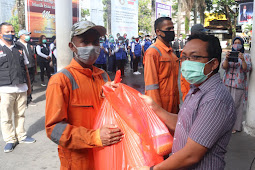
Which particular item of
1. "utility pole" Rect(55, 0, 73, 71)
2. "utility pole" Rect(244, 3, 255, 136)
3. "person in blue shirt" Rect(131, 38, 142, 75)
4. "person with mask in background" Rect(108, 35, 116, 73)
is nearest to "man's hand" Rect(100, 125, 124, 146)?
"utility pole" Rect(244, 3, 255, 136)

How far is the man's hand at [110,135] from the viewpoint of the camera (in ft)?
5.45

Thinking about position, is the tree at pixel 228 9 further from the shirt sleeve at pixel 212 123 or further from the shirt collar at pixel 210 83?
the shirt sleeve at pixel 212 123

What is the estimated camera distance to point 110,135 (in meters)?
1.66

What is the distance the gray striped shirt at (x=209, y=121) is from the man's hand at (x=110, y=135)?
380mm

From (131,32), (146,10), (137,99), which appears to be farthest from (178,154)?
(146,10)

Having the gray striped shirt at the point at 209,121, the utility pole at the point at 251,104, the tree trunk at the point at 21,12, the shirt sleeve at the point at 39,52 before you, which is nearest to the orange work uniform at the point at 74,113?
the gray striped shirt at the point at 209,121

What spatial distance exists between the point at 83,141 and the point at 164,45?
6.75ft

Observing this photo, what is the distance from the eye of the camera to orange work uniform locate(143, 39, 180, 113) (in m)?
3.15

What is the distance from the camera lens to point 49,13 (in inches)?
543

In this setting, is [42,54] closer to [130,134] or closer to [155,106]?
[155,106]

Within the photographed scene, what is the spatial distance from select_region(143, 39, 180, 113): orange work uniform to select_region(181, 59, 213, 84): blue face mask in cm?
144

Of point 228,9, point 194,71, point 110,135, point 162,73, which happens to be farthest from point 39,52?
point 228,9

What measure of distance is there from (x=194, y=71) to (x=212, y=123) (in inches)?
14.9

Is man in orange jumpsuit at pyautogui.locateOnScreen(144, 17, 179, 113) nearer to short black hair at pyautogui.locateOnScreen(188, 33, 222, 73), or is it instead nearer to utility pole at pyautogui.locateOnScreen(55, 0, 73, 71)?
short black hair at pyautogui.locateOnScreen(188, 33, 222, 73)
